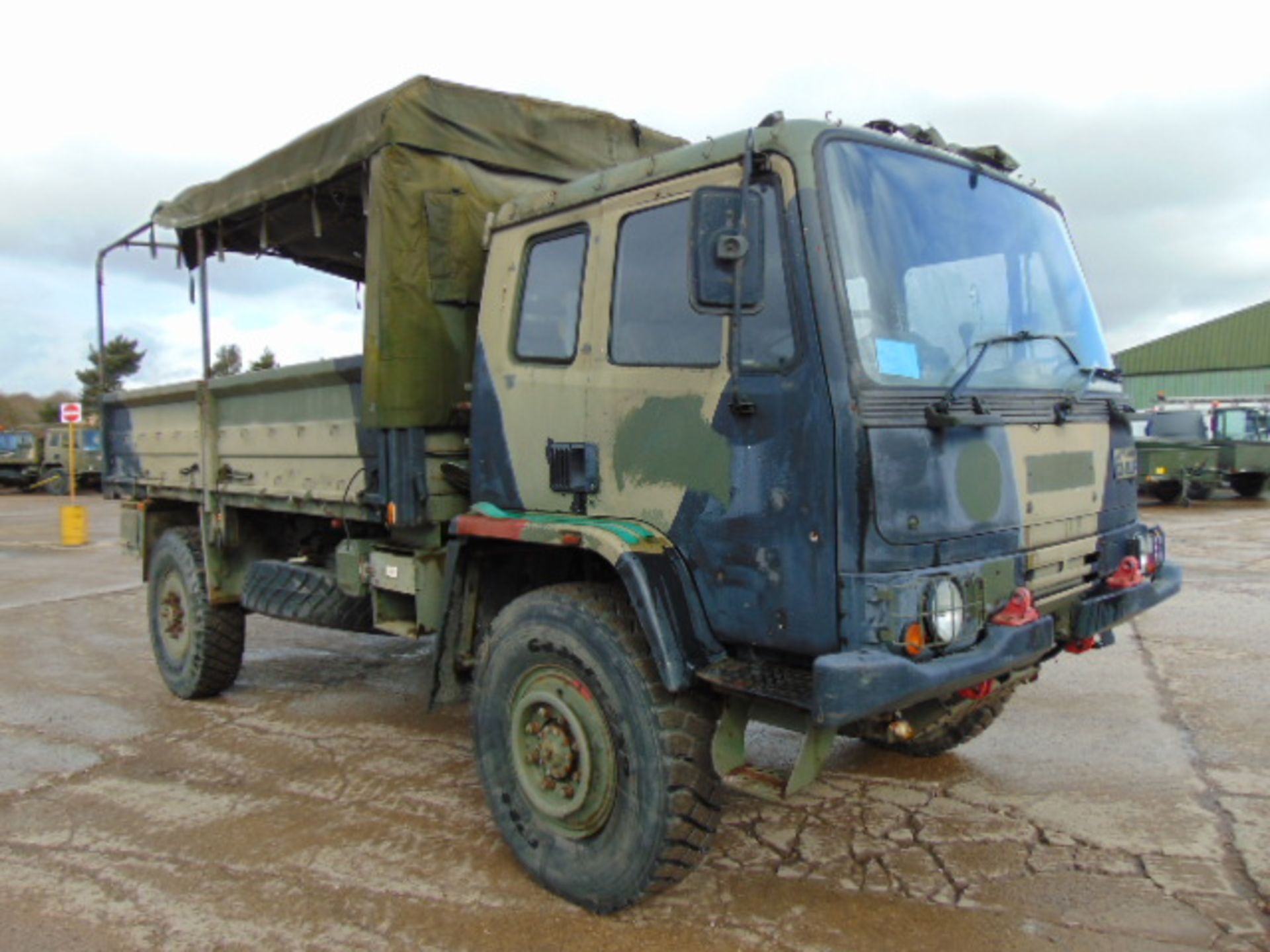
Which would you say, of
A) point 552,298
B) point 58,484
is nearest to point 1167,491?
point 552,298

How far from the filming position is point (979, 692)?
11.2 feet

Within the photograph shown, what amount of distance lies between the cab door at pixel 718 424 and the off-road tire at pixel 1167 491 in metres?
19.4

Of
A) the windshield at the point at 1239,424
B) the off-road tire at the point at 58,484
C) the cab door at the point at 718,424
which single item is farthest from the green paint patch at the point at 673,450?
the off-road tire at the point at 58,484

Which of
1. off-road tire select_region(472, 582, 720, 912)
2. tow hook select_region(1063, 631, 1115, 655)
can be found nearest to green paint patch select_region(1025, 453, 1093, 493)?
tow hook select_region(1063, 631, 1115, 655)

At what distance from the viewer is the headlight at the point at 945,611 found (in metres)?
2.93

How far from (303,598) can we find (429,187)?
2.25 m

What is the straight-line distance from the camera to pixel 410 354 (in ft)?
14.4

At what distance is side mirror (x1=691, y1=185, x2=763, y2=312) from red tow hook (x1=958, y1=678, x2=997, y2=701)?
57.7 inches

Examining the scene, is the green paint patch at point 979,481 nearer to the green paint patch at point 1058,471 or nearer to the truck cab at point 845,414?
the truck cab at point 845,414

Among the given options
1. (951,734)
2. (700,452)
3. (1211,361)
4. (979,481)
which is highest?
(1211,361)

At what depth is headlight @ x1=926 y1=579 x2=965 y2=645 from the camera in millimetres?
2932

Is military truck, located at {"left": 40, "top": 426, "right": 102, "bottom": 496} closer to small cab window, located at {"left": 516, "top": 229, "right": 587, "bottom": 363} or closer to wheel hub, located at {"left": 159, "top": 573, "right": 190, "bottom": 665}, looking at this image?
wheel hub, located at {"left": 159, "top": 573, "right": 190, "bottom": 665}

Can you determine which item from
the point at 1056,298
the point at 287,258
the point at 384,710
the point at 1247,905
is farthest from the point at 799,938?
the point at 287,258

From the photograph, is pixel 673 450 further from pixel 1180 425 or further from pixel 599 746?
pixel 1180 425
